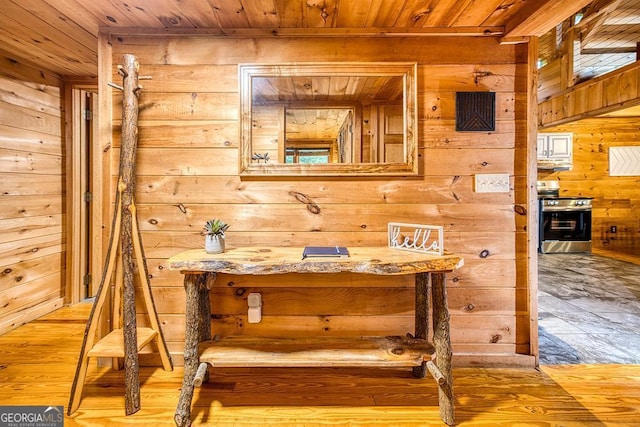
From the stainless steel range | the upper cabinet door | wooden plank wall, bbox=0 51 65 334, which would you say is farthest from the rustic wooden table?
the upper cabinet door

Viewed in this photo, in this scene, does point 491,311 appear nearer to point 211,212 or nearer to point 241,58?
point 211,212

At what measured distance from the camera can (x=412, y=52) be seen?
1.97 metres

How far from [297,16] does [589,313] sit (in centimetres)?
355

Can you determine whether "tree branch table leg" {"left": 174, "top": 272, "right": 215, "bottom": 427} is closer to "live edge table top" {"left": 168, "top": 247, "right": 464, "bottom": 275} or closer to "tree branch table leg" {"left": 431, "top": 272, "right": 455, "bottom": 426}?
"live edge table top" {"left": 168, "top": 247, "right": 464, "bottom": 275}

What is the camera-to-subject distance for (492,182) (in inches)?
78.2

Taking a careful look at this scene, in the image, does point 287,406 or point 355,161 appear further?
point 355,161

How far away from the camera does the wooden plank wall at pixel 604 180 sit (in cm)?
600

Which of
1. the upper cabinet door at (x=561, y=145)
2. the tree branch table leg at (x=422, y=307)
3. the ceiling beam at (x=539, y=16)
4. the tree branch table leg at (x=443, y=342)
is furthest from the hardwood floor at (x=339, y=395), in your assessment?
the upper cabinet door at (x=561, y=145)

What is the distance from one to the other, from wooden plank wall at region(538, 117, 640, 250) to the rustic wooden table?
6.05 m

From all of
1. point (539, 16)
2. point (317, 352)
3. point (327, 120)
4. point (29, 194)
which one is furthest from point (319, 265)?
point (29, 194)

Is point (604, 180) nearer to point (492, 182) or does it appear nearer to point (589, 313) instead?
point (589, 313)

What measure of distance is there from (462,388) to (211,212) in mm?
1849

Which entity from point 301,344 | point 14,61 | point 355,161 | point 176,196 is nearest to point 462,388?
point 301,344

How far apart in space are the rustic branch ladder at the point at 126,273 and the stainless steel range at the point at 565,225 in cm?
608
